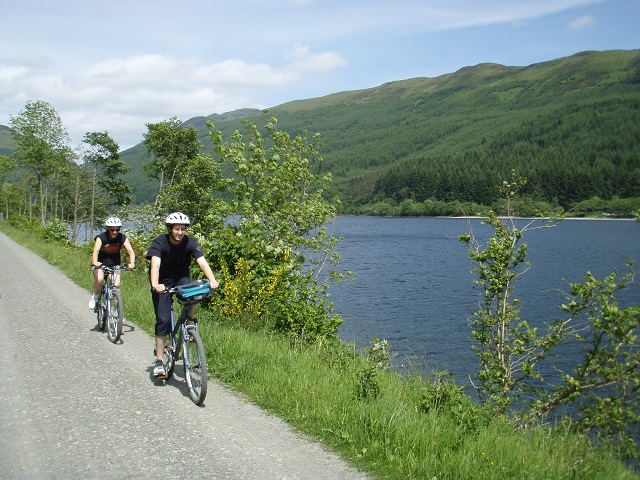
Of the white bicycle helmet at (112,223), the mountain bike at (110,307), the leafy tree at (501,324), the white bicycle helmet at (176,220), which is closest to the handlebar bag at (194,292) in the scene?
the white bicycle helmet at (176,220)

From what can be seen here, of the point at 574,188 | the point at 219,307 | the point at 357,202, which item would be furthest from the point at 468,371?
the point at 357,202

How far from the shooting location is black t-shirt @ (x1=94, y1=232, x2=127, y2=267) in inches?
424

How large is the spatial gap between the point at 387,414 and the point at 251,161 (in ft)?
38.7

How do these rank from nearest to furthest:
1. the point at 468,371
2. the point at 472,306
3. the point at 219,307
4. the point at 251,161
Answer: the point at 219,307
the point at 251,161
the point at 468,371
the point at 472,306

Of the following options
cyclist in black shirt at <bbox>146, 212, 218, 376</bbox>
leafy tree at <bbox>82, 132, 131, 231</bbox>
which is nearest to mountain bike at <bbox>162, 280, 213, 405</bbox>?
cyclist in black shirt at <bbox>146, 212, 218, 376</bbox>

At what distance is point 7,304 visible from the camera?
13719 mm

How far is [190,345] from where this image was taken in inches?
279

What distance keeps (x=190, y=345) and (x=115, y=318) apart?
10.9 ft

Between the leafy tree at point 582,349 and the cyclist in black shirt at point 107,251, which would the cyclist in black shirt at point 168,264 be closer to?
the cyclist in black shirt at point 107,251

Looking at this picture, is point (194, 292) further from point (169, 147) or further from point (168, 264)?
point (169, 147)

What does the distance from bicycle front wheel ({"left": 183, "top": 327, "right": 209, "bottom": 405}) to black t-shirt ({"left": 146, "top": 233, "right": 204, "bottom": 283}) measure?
3.03ft

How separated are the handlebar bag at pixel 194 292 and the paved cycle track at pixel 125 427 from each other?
1190mm

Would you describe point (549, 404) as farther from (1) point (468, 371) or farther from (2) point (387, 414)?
(1) point (468, 371)

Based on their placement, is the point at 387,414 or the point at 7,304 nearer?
the point at 387,414
